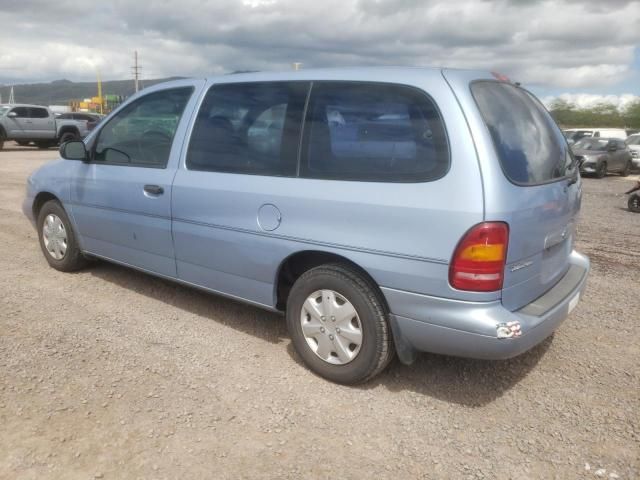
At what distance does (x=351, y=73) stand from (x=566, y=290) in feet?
5.99

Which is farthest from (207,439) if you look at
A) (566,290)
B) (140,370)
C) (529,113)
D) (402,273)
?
(529,113)

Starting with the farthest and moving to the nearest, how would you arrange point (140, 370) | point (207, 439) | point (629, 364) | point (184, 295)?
point (184, 295) → point (629, 364) → point (140, 370) → point (207, 439)

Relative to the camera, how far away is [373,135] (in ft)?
9.90

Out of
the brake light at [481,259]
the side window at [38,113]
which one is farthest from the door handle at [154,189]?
the side window at [38,113]

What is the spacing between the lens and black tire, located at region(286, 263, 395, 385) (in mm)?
3031

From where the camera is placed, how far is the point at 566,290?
3.32 metres

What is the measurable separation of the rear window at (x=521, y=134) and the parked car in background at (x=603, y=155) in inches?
641

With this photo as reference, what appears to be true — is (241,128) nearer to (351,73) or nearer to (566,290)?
(351,73)

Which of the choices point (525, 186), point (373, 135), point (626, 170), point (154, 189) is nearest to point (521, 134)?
point (525, 186)

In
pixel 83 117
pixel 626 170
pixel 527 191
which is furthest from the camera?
pixel 83 117

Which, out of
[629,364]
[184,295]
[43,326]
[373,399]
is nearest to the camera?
[373,399]

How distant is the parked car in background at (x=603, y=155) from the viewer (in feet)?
60.3

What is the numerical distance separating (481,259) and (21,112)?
24.0m

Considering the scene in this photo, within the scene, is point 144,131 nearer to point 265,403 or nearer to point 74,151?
point 74,151
